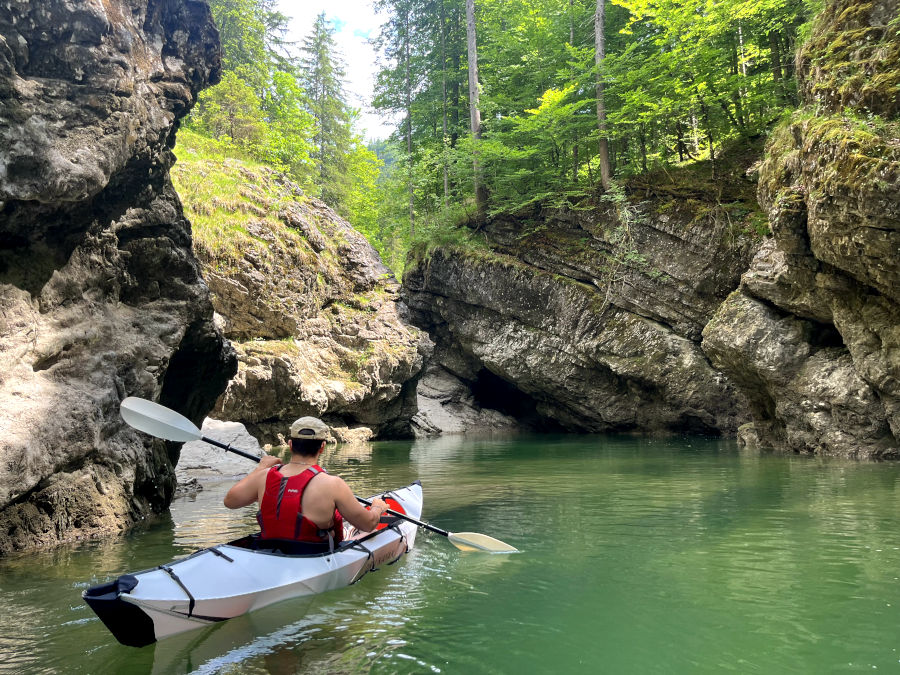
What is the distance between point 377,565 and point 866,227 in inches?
391

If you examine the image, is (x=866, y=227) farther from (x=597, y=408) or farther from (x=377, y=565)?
(x=597, y=408)

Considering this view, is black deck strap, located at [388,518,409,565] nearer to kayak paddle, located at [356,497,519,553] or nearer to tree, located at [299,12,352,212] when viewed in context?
kayak paddle, located at [356,497,519,553]

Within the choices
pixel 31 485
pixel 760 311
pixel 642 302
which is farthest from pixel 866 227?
pixel 31 485

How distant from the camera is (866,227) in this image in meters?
9.97

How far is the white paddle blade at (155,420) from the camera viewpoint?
5504mm

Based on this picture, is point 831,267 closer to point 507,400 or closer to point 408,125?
point 507,400

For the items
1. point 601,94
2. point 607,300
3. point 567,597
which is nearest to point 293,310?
point 607,300

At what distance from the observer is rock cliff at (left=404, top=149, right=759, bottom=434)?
695 inches

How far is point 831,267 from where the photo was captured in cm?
1170

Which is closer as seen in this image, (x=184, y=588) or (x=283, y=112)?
(x=184, y=588)

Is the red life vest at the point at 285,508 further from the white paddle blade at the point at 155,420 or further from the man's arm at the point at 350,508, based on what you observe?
the white paddle blade at the point at 155,420

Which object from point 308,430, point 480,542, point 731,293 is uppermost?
point 731,293

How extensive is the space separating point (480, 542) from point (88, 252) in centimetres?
542

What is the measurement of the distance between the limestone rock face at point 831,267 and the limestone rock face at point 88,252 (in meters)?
10.5
